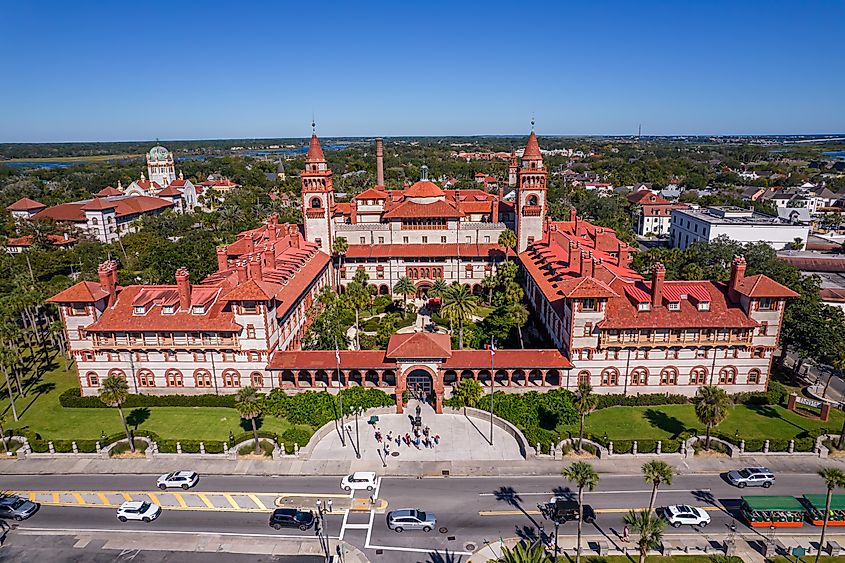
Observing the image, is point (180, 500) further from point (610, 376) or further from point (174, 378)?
point (610, 376)

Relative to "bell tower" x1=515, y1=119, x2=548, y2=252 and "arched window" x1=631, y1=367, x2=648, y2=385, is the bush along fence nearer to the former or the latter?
"arched window" x1=631, y1=367, x2=648, y2=385

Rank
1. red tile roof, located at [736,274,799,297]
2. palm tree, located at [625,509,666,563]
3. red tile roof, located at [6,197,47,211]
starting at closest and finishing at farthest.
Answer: palm tree, located at [625,509,666,563] < red tile roof, located at [736,274,799,297] < red tile roof, located at [6,197,47,211]

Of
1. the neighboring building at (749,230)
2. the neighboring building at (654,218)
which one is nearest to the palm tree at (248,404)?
the neighboring building at (749,230)

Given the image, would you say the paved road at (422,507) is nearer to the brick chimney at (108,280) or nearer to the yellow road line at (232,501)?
the yellow road line at (232,501)

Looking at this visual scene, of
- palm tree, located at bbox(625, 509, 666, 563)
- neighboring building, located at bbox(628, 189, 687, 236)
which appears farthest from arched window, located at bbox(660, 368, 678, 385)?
neighboring building, located at bbox(628, 189, 687, 236)

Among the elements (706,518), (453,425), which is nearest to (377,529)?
(453,425)

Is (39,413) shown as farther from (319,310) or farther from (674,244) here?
(674,244)
